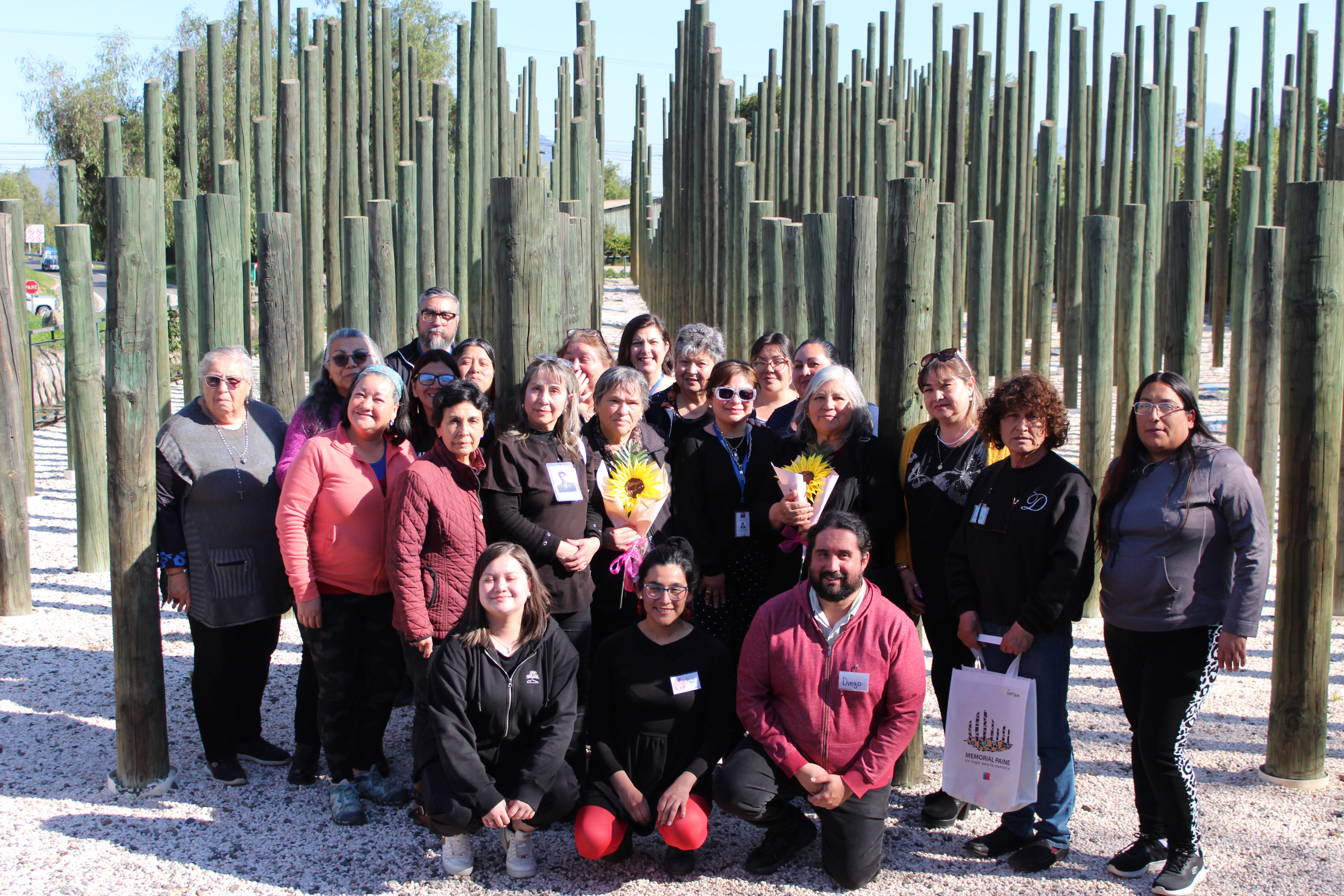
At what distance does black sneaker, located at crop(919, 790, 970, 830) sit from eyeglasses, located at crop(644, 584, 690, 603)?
4.08ft

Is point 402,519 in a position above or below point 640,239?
below

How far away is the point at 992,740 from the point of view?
359cm

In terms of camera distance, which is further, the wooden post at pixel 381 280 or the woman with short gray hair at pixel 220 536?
the wooden post at pixel 381 280

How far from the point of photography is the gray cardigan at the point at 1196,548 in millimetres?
3377

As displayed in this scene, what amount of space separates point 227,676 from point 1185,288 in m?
4.92

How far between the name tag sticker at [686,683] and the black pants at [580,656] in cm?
39

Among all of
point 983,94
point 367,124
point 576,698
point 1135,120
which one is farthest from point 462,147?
point 576,698

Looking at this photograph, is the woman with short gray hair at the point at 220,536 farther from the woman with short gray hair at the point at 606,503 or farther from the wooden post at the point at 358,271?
the wooden post at the point at 358,271

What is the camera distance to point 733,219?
9.34 meters

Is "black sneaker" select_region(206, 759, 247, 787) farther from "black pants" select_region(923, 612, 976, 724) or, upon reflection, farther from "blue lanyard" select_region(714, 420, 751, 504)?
"black pants" select_region(923, 612, 976, 724)

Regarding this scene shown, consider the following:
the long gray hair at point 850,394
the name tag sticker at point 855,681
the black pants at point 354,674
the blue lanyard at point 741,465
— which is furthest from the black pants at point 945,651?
the black pants at point 354,674

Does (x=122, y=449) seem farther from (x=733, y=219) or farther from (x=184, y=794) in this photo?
(x=733, y=219)

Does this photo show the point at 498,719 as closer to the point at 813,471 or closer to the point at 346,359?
the point at 813,471

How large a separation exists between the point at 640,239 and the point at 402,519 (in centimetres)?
1991
